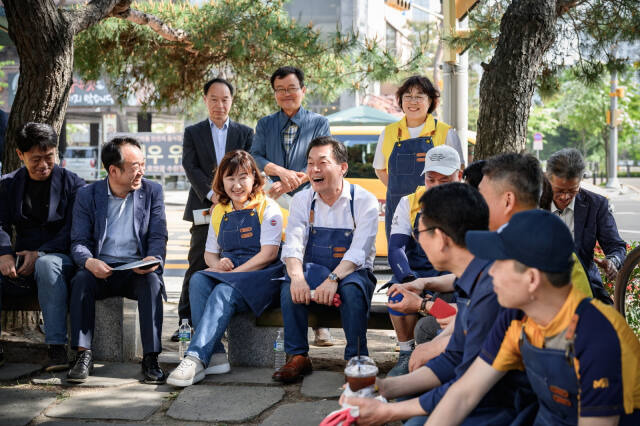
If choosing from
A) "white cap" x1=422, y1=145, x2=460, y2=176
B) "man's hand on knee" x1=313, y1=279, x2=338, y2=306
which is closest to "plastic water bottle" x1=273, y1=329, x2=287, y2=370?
"man's hand on knee" x1=313, y1=279, x2=338, y2=306

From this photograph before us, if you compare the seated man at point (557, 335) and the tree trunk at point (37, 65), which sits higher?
the tree trunk at point (37, 65)

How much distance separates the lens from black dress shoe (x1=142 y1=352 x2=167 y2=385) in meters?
4.55

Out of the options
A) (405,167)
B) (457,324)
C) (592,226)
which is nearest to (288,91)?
(405,167)

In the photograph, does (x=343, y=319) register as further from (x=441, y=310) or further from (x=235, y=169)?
(x=235, y=169)

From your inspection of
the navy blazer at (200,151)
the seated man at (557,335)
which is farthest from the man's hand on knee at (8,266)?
the seated man at (557,335)

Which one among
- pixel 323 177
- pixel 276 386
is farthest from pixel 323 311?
pixel 323 177

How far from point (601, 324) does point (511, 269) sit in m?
0.31

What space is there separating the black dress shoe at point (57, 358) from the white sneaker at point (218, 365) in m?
1.02

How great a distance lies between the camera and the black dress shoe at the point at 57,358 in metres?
4.75

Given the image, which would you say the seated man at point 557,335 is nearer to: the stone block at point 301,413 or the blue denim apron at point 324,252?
the stone block at point 301,413

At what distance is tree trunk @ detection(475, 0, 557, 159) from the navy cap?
9.21ft

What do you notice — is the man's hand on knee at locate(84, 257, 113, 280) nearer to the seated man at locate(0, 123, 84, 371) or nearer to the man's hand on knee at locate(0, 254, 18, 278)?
the seated man at locate(0, 123, 84, 371)

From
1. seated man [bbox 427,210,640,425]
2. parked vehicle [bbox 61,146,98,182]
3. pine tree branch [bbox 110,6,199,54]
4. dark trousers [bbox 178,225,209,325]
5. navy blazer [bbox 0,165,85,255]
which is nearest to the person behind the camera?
seated man [bbox 427,210,640,425]

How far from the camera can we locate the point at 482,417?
256 cm
